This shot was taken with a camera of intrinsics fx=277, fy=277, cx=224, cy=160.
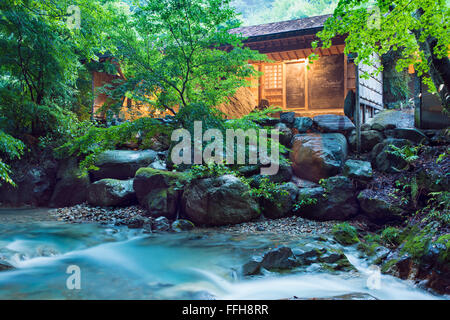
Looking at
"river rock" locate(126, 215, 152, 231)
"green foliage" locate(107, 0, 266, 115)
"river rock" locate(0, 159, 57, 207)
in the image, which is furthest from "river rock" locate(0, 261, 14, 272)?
"river rock" locate(0, 159, 57, 207)

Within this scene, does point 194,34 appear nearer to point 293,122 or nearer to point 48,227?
point 293,122

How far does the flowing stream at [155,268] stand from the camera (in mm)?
3885

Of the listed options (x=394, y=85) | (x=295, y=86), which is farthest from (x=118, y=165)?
(x=394, y=85)

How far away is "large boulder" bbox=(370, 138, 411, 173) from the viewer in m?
7.43

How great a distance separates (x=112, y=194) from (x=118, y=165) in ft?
5.16

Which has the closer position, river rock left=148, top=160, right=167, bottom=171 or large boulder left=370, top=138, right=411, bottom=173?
large boulder left=370, top=138, right=411, bottom=173

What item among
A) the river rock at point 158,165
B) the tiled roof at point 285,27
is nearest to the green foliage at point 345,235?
the river rock at point 158,165

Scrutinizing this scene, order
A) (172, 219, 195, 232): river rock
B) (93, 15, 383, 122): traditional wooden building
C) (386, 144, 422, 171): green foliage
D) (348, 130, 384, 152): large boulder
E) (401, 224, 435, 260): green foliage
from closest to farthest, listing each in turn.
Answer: (401, 224, 435, 260): green foliage
(386, 144, 422, 171): green foliage
(172, 219, 195, 232): river rock
(348, 130, 384, 152): large boulder
(93, 15, 383, 122): traditional wooden building

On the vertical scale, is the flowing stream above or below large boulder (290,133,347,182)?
below

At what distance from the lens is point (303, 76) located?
14664 mm

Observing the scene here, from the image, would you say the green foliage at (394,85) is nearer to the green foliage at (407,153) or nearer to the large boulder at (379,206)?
the green foliage at (407,153)

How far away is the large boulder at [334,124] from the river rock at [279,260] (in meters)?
5.75

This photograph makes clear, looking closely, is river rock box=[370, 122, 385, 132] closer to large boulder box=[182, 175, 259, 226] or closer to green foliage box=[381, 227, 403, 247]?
green foliage box=[381, 227, 403, 247]

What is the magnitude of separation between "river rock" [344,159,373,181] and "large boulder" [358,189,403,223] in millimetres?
483
